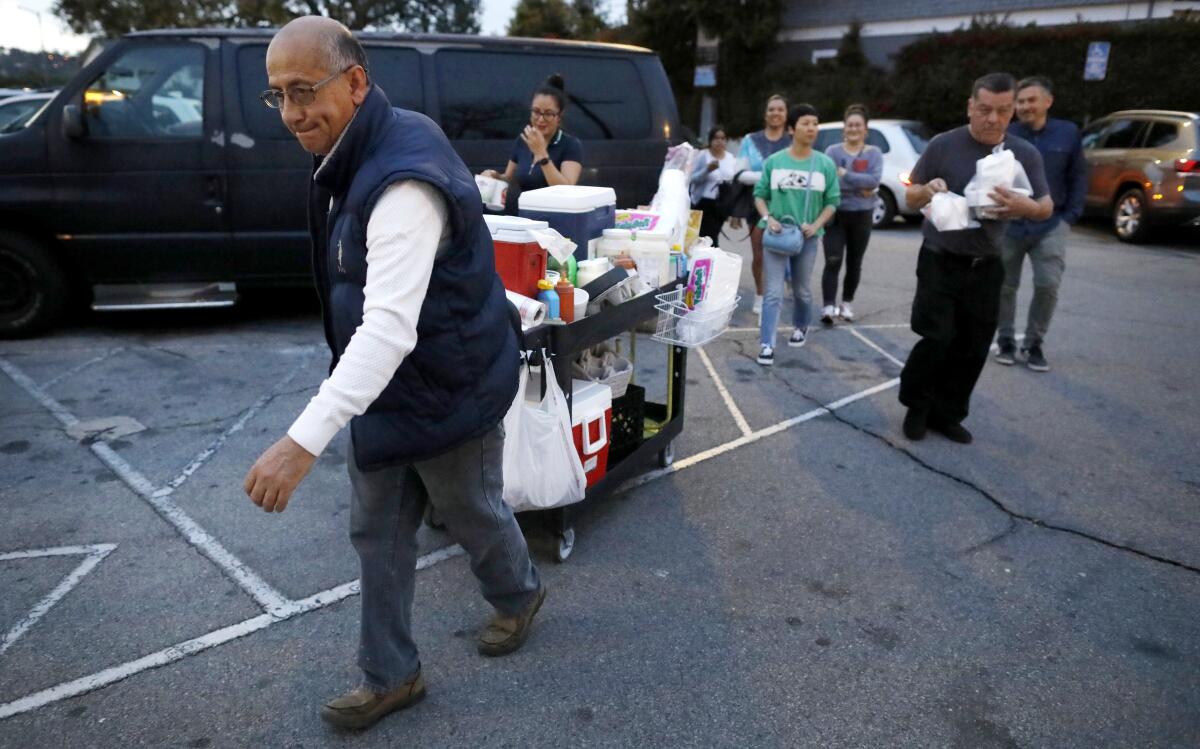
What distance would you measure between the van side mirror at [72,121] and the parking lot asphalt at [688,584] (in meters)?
1.67

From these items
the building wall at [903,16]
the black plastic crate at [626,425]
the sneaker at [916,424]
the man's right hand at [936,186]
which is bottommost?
the sneaker at [916,424]

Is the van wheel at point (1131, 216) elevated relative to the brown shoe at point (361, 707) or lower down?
elevated

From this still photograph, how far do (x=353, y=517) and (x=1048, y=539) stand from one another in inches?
119

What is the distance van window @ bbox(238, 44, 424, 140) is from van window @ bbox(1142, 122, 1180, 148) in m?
10.5

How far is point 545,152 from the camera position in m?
5.22

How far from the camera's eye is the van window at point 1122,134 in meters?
12.4

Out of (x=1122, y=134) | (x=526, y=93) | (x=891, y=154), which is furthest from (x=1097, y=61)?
(x=526, y=93)

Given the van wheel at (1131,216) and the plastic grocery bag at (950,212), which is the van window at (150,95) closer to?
the plastic grocery bag at (950,212)

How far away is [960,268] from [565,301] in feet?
8.16

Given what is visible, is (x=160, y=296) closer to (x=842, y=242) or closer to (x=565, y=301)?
(x=565, y=301)

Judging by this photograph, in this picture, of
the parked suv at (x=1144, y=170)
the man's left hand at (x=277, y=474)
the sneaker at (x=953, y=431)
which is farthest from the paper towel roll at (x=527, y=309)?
the parked suv at (x=1144, y=170)

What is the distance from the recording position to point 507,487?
307 centimetres

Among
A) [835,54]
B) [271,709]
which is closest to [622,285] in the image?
[271,709]

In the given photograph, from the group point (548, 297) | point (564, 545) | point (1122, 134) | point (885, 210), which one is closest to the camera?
point (548, 297)
